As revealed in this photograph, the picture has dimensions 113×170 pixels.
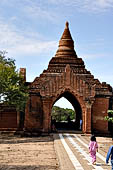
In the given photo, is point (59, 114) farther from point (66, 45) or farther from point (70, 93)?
point (70, 93)

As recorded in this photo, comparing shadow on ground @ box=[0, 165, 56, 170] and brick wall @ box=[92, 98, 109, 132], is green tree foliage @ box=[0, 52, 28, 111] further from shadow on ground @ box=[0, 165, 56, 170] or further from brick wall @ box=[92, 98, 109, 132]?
shadow on ground @ box=[0, 165, 56, 170]

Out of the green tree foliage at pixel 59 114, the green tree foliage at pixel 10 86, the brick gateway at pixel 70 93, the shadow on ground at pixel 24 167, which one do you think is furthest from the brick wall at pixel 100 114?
the green tree foliage at pixel 59 114

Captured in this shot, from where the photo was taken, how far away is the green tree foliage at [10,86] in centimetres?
2417

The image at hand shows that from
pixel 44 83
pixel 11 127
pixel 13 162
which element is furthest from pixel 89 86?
pixel 13 162

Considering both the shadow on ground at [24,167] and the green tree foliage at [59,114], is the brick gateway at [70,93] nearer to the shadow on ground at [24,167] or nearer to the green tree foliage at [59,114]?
the shadow on ground at [24,167]

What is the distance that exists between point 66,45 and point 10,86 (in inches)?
431

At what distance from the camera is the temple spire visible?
32531 mm

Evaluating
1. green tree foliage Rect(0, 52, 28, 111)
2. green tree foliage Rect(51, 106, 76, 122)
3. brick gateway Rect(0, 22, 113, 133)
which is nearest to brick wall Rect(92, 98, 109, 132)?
brick gateway Rect(0, 22, 113, 133)

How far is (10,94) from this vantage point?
24641 millimetres

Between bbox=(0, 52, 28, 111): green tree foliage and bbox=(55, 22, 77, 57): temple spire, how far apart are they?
7577mm

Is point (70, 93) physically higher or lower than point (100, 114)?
higher

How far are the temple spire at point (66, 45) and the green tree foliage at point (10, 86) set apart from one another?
758cm

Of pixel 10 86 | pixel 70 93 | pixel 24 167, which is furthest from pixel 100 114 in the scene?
pixel 24 167

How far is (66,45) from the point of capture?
1310 inches
